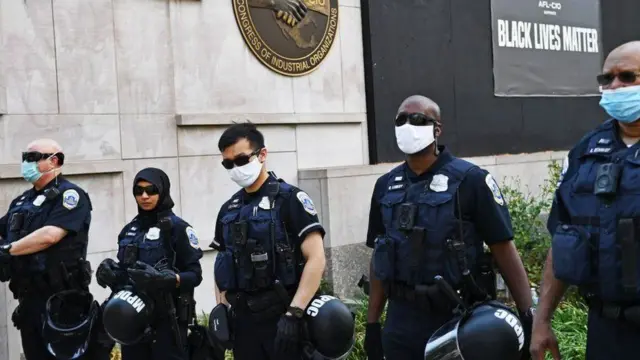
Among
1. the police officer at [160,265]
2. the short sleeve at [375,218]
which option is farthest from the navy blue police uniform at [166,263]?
the short sleeve at [375,218]

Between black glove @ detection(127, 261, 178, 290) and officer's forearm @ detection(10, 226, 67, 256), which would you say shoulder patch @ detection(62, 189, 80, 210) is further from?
black glove @ detection(127, 261, 178, 290)

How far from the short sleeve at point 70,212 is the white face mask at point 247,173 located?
1.95 m

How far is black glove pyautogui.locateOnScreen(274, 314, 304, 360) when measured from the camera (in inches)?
187

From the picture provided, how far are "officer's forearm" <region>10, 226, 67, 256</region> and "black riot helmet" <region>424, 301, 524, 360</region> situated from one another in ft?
10.8

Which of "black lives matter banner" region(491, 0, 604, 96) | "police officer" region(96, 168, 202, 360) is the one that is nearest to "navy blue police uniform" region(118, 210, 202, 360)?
"police officer" region(96, 168, 202, 360)

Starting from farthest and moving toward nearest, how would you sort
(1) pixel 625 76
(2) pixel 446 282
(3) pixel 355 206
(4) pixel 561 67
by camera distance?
(4) pixel 561 67 → (3) pixel 355 206 → (2) pixel 446 282 → (1) pixel 625 76

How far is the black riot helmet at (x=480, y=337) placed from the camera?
13.7ft

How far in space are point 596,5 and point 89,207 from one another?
9.61 metres

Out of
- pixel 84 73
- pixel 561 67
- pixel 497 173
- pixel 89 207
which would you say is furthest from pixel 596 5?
pixel 89 207

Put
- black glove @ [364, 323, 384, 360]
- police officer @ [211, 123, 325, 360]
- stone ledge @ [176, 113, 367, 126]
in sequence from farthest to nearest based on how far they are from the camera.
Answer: stone ledge @ [176, 113, 367, 126]
police officer @ [211, 123, 325, 360]
black glove @ [364, 323, 384, 360]

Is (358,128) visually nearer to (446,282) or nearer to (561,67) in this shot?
(561,67)

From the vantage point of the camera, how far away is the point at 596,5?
1395 centimetres

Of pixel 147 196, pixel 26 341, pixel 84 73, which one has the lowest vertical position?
pixel 26 341

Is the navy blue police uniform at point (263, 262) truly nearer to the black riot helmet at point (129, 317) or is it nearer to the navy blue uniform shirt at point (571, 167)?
the black riot helmet at point (129, 317)
